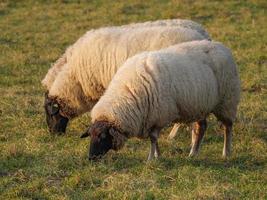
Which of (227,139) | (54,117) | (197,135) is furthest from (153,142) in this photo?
(54,117)

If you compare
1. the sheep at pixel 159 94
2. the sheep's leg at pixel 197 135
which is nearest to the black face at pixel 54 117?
the sheep at pixel 159 94

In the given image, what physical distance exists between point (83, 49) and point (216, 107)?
214cm

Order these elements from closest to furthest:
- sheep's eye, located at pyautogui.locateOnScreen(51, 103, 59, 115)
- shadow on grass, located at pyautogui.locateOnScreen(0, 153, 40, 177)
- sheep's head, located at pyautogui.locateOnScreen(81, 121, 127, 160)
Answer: sheep's head, located at pyautogui.locateOnScreen(81, 121, 127, 160) → shadow on grass, located at pyautogui.locateOnScreen(0, 153, 40, 177) → sheep's eye, located at pyautogui.locateOnScreen(51, 103, 59, 115)

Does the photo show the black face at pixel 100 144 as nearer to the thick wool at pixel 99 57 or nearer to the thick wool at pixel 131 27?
the thick wool at pixel 99 57

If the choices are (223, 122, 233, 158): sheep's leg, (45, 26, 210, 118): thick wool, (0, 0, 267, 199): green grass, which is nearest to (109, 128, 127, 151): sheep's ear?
(0, 0, 267, 199): green grass

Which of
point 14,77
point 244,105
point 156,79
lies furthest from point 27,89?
point 156,79

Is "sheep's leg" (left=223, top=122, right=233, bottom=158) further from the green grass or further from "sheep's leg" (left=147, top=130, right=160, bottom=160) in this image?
"sheep's leg" (left=147, top=130, right=160, bottom=160)

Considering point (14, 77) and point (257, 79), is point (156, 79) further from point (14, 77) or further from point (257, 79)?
point (14, 77)

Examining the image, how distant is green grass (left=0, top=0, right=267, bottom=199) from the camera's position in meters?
5.92

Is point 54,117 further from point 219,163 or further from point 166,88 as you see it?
point 219,163

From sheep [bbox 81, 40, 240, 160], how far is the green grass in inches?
13.1

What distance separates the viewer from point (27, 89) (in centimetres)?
1056

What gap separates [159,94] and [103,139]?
77 centimetres

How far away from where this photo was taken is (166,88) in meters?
6.70
